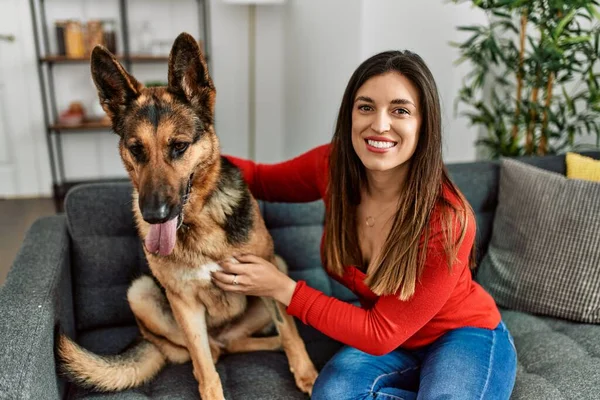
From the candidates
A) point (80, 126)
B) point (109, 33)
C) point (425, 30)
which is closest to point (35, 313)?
point (425, 30)

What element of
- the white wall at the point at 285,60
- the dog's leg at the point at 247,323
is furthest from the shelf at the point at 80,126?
the dog's leg at the point at 247,323

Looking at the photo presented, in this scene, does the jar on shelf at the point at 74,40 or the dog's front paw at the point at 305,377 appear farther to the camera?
the jar on shelf at the point at 74,40

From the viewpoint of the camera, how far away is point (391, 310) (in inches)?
54.6

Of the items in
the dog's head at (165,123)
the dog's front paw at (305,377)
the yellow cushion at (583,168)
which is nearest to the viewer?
the dog's head at (165,123)

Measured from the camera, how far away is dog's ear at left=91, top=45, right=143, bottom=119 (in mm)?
1288

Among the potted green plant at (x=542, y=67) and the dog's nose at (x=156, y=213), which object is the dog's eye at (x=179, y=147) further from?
the potted green plant at (x=542, y=67)

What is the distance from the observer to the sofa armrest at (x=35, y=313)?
1.12 m

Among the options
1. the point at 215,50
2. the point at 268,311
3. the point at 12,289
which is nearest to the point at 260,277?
the point at 268,311

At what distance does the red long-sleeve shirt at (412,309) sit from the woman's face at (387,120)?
8.0 inches

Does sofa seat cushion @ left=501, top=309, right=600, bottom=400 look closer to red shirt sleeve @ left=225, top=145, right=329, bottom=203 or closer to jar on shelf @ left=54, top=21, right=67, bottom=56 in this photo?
red shirt sleeve @ left=225, top=145, right=329, bottom=203

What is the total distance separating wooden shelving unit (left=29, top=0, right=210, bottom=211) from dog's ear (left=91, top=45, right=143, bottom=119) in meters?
2.77

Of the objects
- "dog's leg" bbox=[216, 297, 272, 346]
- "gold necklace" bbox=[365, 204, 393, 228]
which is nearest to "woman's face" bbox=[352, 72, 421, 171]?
"gold necklace" bbox=[365, 204, 393, 228]

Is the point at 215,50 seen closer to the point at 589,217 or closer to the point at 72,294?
the point at 72,294

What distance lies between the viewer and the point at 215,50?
441cm
